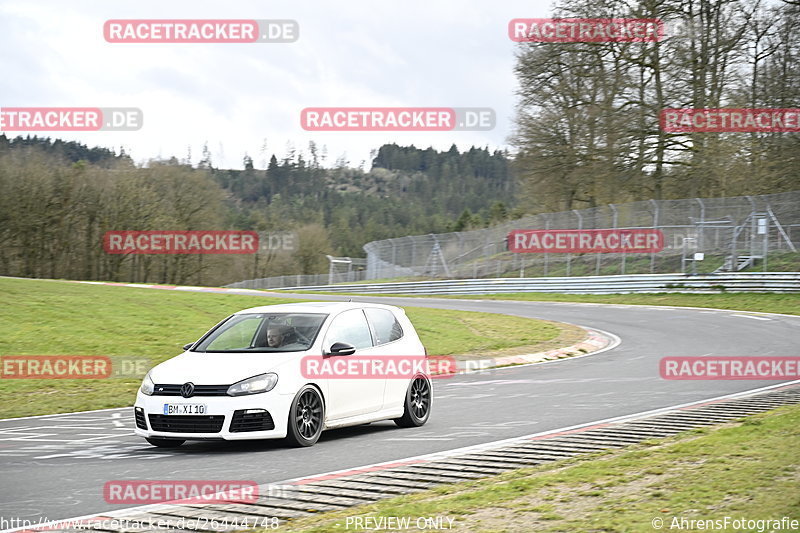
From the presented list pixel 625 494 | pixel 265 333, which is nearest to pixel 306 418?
pixel 265 333

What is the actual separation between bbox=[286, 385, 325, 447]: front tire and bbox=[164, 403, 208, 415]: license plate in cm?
86

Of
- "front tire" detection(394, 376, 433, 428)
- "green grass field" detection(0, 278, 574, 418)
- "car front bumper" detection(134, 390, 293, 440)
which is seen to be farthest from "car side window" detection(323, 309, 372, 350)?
"green grass field" detection(0, 278, 574, 418)

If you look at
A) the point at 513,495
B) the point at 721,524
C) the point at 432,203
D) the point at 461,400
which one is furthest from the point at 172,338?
the point at 432,203

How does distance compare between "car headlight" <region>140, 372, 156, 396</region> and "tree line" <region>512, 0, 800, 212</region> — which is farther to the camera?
"tree line" <region>512, 0, 800, 212</region>

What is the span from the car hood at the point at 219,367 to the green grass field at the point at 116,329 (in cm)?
471

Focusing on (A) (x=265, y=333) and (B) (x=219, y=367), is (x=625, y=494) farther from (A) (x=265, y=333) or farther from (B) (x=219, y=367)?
(A) (x=265, y=333)

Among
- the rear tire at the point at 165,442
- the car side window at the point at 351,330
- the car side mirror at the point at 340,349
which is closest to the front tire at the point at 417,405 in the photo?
the car side window at the point at 351,330

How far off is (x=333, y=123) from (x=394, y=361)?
1588 cm

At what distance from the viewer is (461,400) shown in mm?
14203

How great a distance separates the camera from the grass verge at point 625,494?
573 cm

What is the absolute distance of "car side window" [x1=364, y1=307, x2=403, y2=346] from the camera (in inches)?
451

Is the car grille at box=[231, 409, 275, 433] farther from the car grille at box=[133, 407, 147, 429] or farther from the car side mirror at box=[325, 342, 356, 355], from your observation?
the car side mirror at box=[325, 342, 356, 355]

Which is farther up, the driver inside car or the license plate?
the driver inside car

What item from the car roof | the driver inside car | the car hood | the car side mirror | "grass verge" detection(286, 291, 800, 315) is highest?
the car roof
